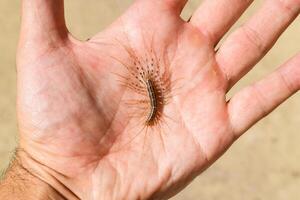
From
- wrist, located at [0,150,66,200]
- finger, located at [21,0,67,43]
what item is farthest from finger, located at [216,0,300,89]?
wrist, located at [0,150,66,200]

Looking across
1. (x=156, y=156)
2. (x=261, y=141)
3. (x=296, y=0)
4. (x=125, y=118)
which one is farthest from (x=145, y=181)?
(x=261, y=141)

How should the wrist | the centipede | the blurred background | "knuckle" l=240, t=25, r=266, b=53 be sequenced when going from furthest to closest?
the blurred background
"knuckle" l=240, t=25, r=266, b=53
the centipede
the wrist

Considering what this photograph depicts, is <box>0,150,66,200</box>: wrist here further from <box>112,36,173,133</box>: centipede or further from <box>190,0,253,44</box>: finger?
<box>190,0,253,44</box>: finger

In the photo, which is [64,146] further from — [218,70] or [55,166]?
[218,70]

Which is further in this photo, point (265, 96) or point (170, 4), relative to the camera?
point (170, 4)

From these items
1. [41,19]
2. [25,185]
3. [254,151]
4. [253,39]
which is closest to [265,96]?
[253,39]

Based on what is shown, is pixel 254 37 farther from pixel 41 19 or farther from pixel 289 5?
pixel 41 19
